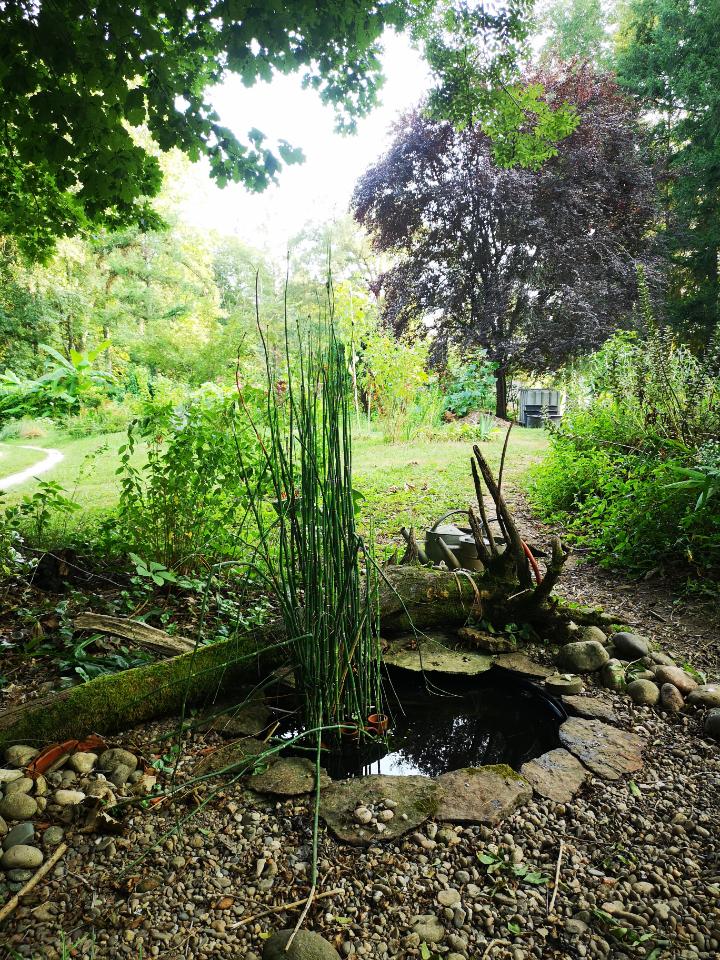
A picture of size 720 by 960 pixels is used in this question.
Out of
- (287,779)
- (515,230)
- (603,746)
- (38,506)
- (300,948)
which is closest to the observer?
(300,948)

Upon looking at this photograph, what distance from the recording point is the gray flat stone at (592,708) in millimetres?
1562

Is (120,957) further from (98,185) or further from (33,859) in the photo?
(98,185)

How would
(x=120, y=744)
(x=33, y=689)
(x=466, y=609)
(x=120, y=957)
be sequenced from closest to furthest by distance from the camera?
(x=120, y=957)
(x=120, y=744)
(x=33, y=689)
(x=466, y=609)

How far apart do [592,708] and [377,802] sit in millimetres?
733

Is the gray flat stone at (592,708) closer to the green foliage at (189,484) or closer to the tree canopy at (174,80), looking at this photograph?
the green foliage at (189,484)

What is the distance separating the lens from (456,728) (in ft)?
5.16

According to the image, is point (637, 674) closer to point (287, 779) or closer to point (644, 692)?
point (644, 692)

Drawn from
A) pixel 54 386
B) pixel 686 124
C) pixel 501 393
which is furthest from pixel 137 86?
pixel 686 124

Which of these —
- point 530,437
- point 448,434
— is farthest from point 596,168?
point 448,434

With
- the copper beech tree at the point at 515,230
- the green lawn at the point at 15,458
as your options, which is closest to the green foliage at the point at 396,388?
the copper beech tree at the point at 515,230

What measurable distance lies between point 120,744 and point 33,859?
385 millimetres

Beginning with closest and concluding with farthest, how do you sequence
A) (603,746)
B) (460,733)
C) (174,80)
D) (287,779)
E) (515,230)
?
(287,779) → (603,746) → (460,733) → (174,80) → (515,230)

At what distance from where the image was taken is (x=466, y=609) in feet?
6.59

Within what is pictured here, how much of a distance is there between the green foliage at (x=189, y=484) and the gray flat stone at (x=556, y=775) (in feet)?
4.47
